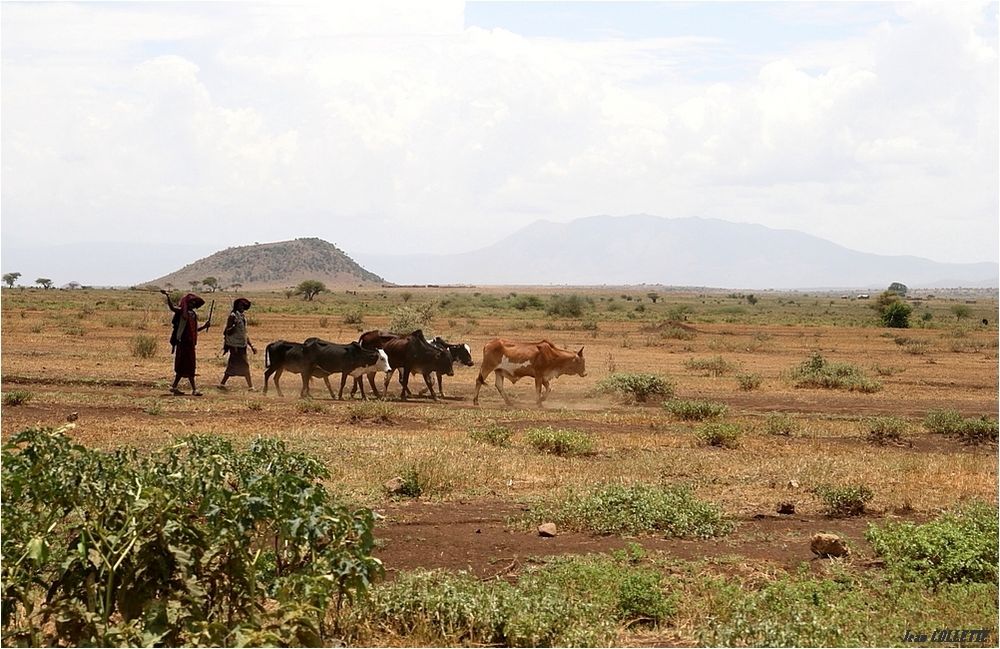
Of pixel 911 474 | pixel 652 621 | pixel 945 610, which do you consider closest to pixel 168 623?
pixel 652 621

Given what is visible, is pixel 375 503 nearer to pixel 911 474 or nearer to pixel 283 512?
pixel 283 512

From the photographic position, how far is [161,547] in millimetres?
5262

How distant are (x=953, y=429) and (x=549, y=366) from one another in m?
7.18

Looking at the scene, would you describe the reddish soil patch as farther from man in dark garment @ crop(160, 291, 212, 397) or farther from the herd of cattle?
man in dark garment @ crop(160, 291, 212, 397)

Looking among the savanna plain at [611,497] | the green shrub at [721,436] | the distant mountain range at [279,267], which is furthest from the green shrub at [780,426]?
the distant mountain range at [279,267]

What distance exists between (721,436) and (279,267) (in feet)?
527

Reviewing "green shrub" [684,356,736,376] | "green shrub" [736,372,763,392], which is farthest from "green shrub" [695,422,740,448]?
"green shrub" [684,356,736,376]

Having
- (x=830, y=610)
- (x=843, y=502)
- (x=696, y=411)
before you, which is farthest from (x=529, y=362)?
(x=830, y=610)

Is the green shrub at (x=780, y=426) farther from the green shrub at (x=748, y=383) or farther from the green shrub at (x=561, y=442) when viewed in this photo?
the green shrub at (x=748, y=383)

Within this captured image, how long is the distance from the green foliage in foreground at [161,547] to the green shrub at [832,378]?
→ 19704 millimetres

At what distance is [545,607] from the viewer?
244 inches

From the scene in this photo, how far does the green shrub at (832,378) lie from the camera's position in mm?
23078

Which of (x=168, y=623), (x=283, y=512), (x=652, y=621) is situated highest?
(x=283, y=512)

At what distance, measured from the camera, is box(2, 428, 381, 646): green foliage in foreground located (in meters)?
5.13
